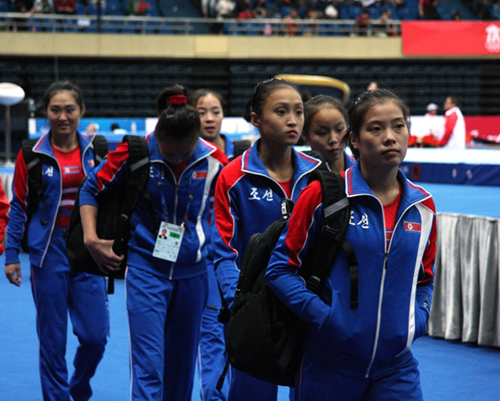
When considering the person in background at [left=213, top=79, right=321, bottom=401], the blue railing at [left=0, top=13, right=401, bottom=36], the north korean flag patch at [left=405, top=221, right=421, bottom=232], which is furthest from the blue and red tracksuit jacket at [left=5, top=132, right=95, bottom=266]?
the blue railing at [left=0, top=13, right=401, bottom=36]

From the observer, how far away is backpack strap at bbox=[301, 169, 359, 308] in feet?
6.61

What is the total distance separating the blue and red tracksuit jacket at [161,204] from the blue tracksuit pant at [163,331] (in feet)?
0.18

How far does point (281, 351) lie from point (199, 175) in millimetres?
1177

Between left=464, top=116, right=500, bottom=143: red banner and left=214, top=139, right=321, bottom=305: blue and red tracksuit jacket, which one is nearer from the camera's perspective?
left=214, top=139, right=321, bottom=305: blue and red tracksuit jacket

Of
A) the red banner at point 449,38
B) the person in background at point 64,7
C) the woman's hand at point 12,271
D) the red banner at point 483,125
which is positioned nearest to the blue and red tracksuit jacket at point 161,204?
the woman's hand at point 12,271

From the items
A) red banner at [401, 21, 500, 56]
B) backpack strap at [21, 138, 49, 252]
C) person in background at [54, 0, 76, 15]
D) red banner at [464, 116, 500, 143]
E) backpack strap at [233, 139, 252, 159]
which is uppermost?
person in background at [54, 0, 76, 15]

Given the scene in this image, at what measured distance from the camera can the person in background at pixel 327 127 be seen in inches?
127

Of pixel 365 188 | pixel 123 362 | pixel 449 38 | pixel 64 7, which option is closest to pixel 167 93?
pixel 365 188

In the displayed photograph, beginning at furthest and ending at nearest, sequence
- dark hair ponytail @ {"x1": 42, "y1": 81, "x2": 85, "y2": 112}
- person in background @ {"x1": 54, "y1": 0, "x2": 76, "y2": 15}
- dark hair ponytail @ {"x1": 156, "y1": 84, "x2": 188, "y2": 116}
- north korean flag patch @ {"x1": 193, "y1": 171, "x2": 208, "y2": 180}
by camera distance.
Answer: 1. person in background @ {"x1": 54, "y1": 0, "x2": 76, "y2": 15}
2. dark hair ponytail @ {"x1": 42, "y1": 81, "x2": 85, "y2": 112}
3. dark hair ponytail @ {"x1": 156, "y1": 84, "x2": 188, "y2": 116}
4. north korean flag patch @ {"x1": 193, "y1": 171, "x2": 208, "y2": 180}

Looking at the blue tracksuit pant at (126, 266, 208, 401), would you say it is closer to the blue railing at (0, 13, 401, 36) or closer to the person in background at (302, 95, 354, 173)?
the person in background at (302, 95, 354, 173)

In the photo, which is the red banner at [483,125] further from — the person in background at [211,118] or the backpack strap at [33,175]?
the backpack strap at [33,175]

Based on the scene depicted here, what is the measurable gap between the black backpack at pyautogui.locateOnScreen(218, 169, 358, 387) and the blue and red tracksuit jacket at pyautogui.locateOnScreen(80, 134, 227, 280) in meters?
0.87

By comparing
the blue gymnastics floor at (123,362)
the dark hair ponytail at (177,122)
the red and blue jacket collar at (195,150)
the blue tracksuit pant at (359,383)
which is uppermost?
the dark hair ponytail at (177,122)

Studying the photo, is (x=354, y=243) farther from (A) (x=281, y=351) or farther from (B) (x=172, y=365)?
(B) (x=172, y=365)
